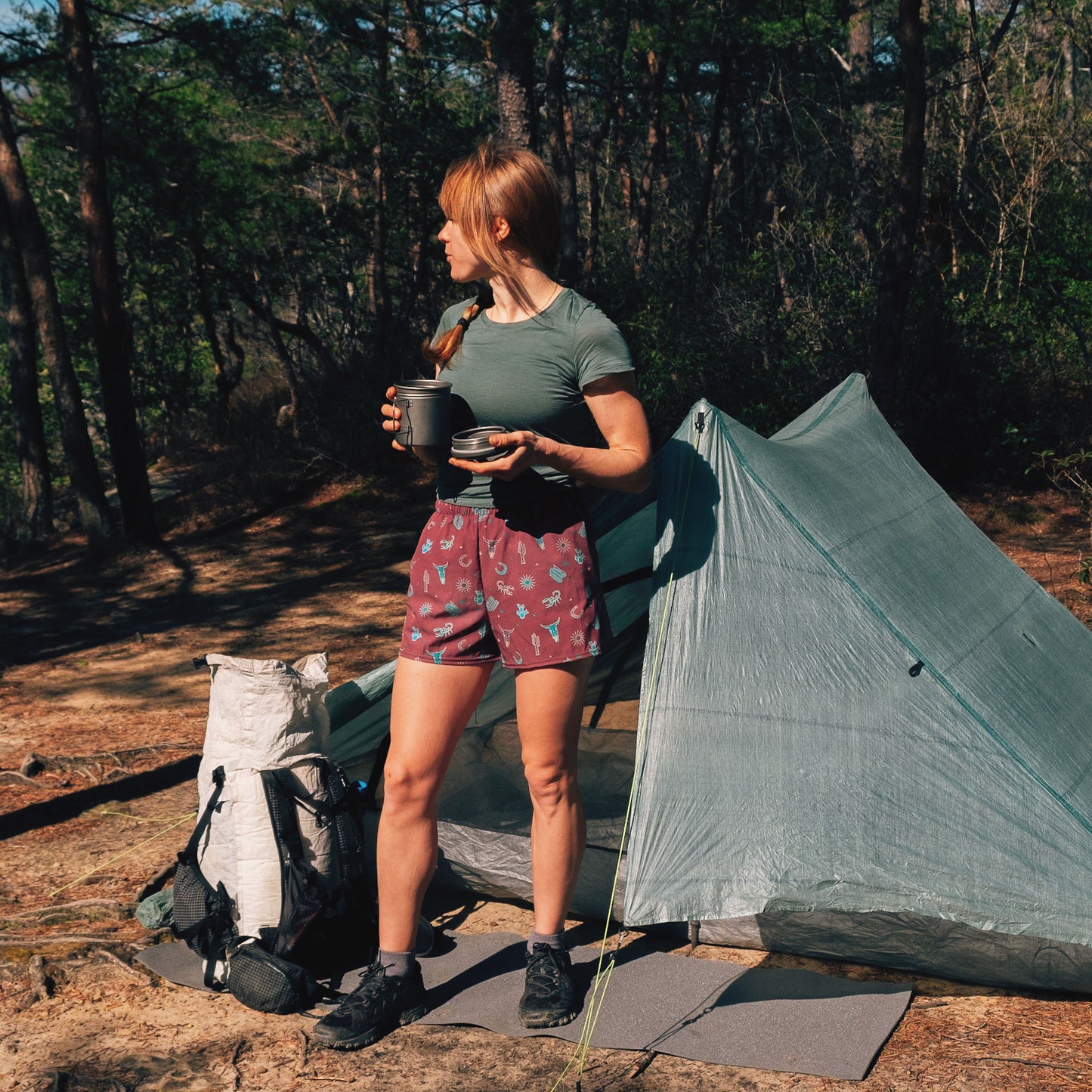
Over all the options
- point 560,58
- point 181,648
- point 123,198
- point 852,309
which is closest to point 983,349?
point 852,309

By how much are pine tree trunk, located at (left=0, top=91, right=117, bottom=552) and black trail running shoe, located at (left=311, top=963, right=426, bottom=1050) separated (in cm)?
923

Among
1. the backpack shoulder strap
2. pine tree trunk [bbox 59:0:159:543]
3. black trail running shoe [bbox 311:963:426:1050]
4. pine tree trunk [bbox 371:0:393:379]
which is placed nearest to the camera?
black trail running shoe [bbox 311:963:426:1050]

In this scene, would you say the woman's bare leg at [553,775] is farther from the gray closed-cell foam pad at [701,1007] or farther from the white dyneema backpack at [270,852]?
the white dyneema backpack at [270,852]

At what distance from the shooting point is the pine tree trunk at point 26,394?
13305 mm

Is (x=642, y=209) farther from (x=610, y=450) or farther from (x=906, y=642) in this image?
(x=610, y=450)

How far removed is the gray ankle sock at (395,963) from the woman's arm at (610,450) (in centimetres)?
117

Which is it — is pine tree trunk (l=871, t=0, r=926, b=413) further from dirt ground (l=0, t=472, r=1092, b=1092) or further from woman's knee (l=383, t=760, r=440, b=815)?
woman's knee (l=383, t=760, r=440, b=815)

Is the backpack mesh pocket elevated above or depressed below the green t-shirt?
below

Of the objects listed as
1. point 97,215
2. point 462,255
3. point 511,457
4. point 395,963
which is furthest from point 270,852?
point 97,215

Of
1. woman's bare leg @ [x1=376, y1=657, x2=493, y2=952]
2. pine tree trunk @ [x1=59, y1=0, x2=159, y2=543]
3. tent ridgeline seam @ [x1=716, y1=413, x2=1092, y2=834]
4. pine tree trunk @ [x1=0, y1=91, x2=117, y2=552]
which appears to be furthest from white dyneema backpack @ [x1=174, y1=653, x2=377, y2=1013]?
pine tree trunk @ [x1=0, y1=91, x2=117, y2=552]

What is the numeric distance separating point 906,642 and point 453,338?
53.0 inches

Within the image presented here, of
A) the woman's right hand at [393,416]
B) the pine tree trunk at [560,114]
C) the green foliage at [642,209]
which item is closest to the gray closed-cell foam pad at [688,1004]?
the woman's right hand at [393,416]

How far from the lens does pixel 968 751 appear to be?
2.76m

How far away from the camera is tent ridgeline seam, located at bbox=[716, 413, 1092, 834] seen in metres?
2.70
